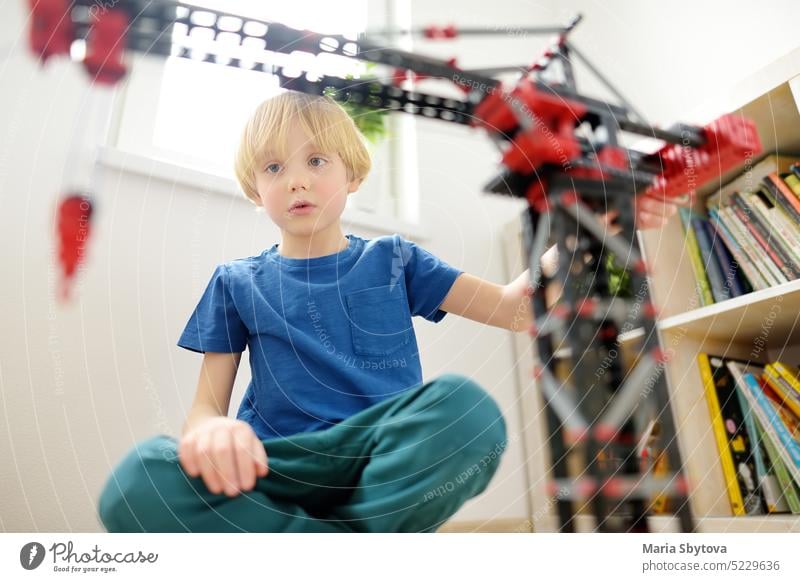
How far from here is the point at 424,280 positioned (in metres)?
0.49

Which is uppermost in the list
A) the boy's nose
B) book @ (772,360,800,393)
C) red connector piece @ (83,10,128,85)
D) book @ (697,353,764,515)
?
red connector piece @ (83,10,128,85)

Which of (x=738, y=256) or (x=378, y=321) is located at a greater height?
(x=738, y=256)

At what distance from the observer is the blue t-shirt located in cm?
42

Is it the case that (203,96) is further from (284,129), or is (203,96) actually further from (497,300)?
(497,300)

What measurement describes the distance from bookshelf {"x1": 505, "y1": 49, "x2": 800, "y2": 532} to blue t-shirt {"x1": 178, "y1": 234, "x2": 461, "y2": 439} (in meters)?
0.14

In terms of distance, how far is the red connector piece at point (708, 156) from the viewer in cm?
57

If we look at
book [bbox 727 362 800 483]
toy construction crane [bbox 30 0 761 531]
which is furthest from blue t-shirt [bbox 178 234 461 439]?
book [bbox 727 362 800 483]

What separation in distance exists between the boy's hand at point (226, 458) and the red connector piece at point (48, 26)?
312mm

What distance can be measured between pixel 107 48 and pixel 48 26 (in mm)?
41

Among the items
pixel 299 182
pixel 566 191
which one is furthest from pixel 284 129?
pixel 566 191

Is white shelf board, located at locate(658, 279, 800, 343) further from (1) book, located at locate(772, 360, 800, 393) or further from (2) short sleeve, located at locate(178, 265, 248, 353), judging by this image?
(2) short sleeve, located at locate(178, 265, 248, 353)

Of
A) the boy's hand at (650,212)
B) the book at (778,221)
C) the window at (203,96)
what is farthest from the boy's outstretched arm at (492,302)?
the book at (778,221)
